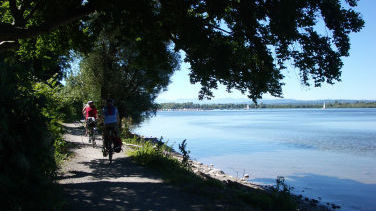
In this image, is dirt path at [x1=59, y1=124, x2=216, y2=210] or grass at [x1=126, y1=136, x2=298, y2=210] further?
grass at [x1=126, y1=136, x2=298, y2=210]

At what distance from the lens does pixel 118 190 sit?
700cm

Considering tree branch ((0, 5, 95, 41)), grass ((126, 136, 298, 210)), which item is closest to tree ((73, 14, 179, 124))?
tree branch ((0, 5, 95, 41))

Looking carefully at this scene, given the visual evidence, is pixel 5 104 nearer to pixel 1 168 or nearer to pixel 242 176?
pixel 1 168

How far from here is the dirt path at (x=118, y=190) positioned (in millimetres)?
6059

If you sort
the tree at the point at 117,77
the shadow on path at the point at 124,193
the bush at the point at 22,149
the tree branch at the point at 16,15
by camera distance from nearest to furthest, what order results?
the bush at the point at 22,149
the shadow on path at the point at 124,193
the tree branch at the point at 16,15
the tree at the point at 117,77

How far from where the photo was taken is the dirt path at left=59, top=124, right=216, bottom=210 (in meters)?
6.06

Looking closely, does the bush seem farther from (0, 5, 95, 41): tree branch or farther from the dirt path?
(0, 5, 95, 41): tree branch

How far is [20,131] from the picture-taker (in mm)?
4246

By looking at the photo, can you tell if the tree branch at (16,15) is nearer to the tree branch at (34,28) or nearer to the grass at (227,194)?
the tree branch at (34,28)

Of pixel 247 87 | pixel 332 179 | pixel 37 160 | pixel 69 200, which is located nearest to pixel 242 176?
pixel 332 179

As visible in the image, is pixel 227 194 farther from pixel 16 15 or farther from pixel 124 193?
pixel 16 15

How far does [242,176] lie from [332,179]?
15.5 ft

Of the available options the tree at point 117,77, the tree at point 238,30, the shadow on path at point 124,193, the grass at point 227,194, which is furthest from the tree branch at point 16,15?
the tree at point 117,77

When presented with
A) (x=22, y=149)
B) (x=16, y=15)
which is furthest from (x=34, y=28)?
(x=22, y=149)
